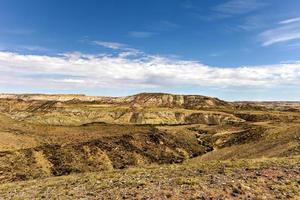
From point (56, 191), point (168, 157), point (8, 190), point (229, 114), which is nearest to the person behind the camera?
point (56, 191)

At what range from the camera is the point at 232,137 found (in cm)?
7825

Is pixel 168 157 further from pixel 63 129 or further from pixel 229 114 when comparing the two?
pixel 229 114

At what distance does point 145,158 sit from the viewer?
2494 inches

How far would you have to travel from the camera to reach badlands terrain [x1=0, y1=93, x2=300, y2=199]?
19.1 meters

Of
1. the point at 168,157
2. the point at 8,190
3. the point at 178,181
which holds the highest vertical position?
the point at 178,181

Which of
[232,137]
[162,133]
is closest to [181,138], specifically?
[162,133]

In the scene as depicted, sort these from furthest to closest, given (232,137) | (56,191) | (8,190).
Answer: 1. (232,137)
2. (8,190)
3. (56,191)

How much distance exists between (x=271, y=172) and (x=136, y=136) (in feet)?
175

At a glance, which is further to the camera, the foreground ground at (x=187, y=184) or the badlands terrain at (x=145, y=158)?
the badlands terrain at (x=145, y=158)

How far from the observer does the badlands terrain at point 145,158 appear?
62.8 feet

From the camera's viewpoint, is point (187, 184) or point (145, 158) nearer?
point (187, 184)

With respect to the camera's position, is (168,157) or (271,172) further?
(168,157)

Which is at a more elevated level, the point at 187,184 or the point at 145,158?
the point at 187,184

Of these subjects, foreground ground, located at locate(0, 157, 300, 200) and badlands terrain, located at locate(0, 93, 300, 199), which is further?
badlands terrain, located at locate(0, 93, 300, 199)
